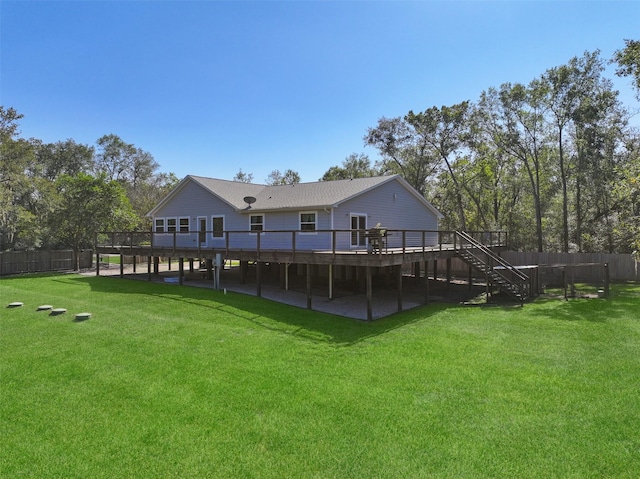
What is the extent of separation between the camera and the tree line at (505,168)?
22.8 metres

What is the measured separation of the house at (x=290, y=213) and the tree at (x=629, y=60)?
10082mm

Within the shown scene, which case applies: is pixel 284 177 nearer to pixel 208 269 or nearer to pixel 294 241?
pixel 208 269

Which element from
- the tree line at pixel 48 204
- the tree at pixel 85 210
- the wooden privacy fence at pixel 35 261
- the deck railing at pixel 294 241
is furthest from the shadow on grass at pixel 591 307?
the wooden privacy fence at pixel 35 261

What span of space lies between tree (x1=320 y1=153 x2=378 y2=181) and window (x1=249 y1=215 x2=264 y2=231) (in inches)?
1061

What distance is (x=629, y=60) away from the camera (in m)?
15.7

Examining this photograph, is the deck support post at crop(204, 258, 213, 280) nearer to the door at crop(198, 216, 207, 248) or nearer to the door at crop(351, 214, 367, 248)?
the door at crop(198, 216, 207, 248)

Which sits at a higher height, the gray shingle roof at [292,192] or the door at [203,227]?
the gray shingle roof at [292,192]

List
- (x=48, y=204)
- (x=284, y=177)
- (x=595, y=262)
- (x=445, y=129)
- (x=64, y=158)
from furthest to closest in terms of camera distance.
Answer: (x=284, y=177)
(x=64, y=158)
(x=445, y=129)
(x=48, y=204)
(x=595, y=262)

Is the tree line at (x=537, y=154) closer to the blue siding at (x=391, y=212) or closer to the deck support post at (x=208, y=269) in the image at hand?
the blue siding at (x=391, y=212)

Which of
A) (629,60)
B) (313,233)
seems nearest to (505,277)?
(313,233)

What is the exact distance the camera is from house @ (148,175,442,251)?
16.0 metres

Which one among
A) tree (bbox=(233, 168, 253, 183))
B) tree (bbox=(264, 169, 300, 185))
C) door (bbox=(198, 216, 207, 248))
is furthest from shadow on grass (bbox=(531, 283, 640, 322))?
tree (bbox=(233, 168, 253, 183))

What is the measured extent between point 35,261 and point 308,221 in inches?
802

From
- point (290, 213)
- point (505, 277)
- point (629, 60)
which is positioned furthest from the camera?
point (290, 213)
